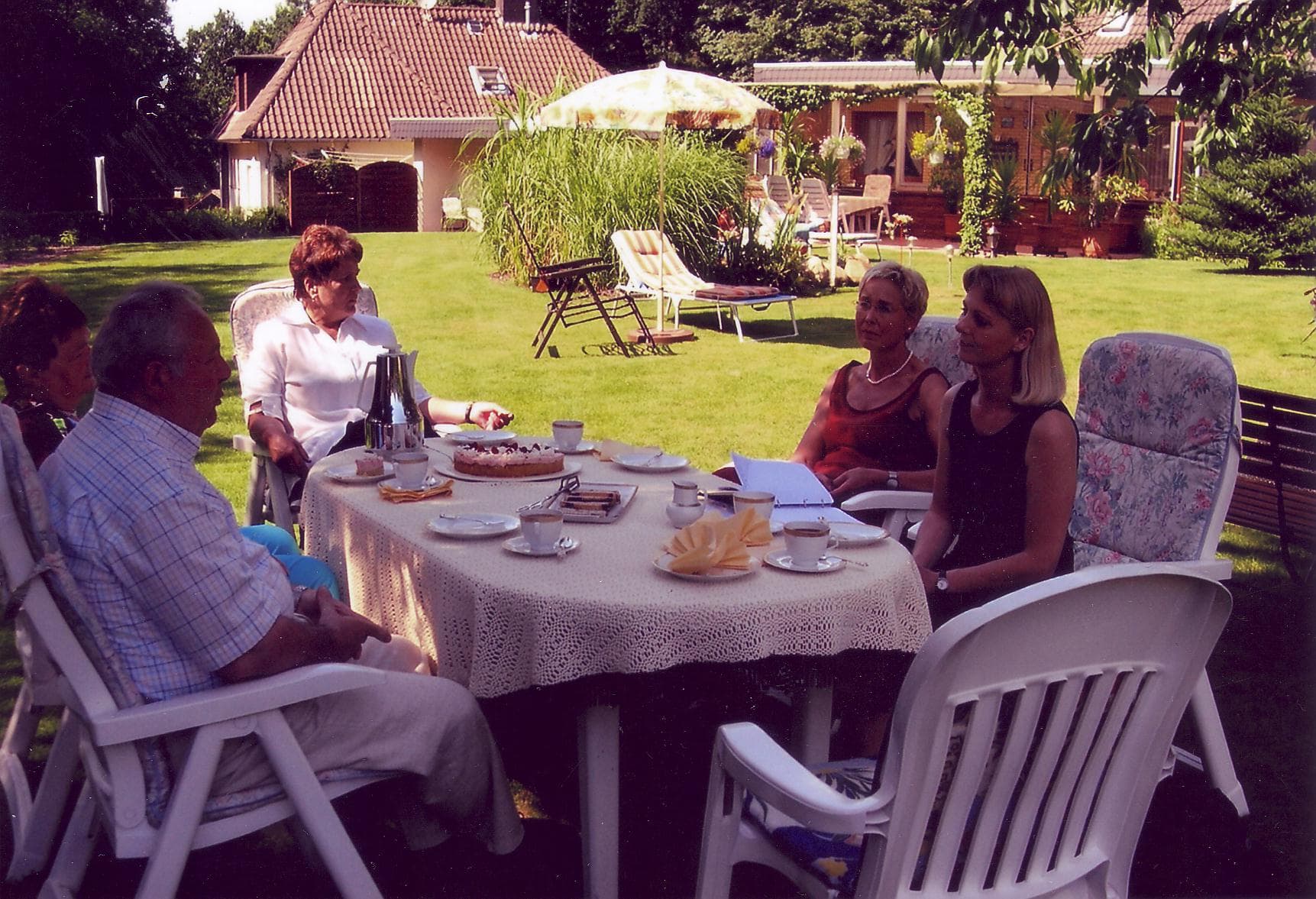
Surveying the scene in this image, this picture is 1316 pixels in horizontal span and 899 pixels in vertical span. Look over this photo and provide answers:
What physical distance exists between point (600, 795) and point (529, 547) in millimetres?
553

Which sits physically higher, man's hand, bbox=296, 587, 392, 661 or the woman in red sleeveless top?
the woman in red sleeveless top

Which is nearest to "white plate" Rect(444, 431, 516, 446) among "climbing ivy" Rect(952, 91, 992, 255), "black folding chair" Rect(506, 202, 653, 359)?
"black folding chair" Rect(506, 202, 653, 359)

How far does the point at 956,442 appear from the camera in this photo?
3.40 m

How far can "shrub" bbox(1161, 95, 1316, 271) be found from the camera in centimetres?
1672

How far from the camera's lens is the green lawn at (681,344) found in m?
8.20

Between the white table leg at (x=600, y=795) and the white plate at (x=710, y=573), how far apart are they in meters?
A: 0.30

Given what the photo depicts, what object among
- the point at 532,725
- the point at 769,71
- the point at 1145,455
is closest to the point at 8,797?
the point at 532,725

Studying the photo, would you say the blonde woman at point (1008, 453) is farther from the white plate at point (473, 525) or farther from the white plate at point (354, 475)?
the white plate at point (354, 475)

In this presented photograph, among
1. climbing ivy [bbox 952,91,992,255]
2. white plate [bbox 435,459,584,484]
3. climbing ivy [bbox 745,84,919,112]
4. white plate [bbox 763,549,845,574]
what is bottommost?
white plate [bbox 435,459,584,484]

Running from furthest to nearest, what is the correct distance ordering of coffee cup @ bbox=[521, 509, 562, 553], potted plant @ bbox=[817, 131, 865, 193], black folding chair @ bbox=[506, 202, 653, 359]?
potted plant @ bbox=[817, 131, 865, 193] → black folding chair @ bbox=[506, 202, 653, 359] → coffee cup @ bbox=[521, 509, 562, 553]

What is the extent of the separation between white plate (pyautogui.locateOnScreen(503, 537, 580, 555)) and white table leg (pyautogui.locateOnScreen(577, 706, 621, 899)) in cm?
37

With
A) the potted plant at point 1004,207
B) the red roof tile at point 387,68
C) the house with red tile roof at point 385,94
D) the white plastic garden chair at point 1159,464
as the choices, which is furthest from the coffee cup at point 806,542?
the red roof tile at point 387,68

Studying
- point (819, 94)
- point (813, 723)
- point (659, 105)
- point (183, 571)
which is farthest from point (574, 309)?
point (819, 94)

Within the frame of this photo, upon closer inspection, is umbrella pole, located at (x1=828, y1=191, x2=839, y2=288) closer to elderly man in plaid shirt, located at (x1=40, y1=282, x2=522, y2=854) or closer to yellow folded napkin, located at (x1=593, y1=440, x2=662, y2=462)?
yellow folded napkin, located at (x1=593, y1=440, x2=662, y2=462)
